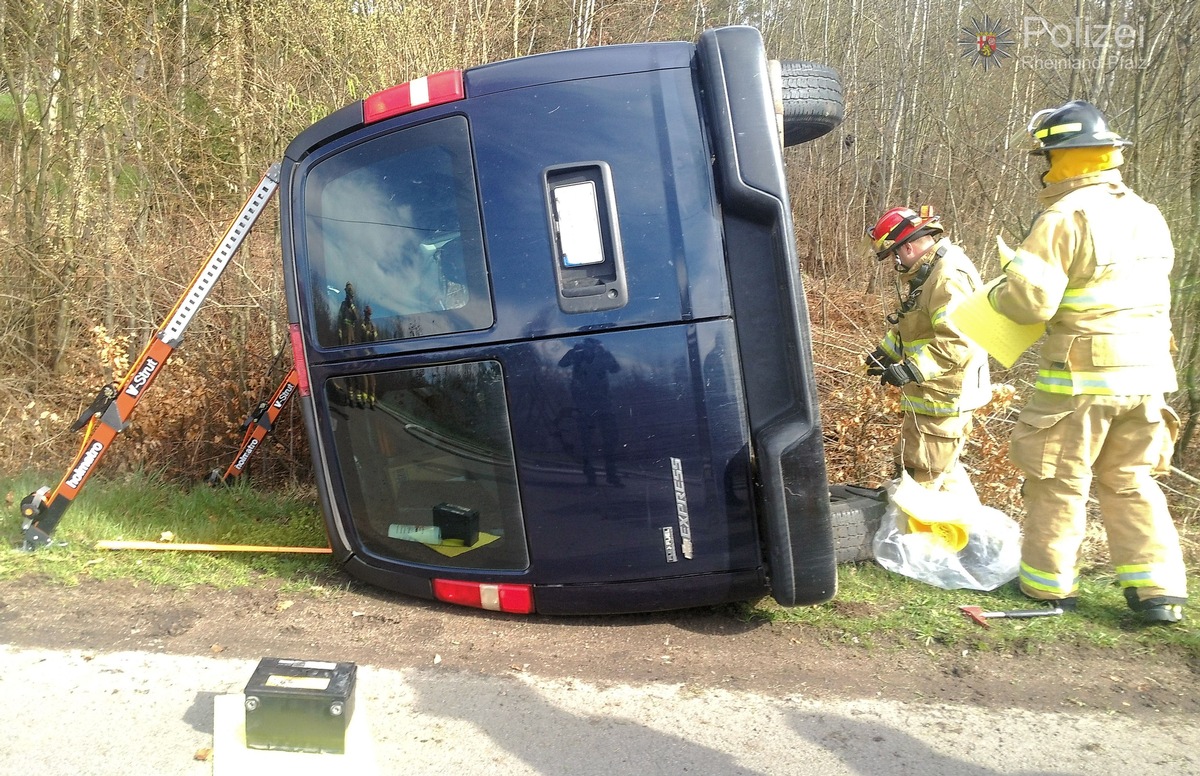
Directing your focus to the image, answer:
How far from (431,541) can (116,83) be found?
543cm

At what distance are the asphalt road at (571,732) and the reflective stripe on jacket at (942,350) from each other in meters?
1.77

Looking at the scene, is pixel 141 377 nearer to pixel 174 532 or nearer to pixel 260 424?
pixel 174 532

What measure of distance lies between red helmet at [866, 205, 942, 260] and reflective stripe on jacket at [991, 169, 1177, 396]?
3.22 feet

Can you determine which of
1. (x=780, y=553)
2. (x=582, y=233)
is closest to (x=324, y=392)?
(x=582, y=233)

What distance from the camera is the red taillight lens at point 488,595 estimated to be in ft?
11.0

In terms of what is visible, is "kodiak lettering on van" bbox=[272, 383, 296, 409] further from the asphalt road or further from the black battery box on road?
the black battery box on road

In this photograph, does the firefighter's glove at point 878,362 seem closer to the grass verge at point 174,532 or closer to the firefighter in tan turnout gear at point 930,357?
the firefighter in tan turnout gear at point 930,357

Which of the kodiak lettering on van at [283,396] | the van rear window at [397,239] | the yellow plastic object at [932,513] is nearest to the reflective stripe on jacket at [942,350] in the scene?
the yellow plastic object at [932,513]

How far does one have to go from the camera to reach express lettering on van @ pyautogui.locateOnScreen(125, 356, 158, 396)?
4004mm

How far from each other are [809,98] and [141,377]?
3.28 m

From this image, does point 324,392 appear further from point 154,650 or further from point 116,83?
point 116,83

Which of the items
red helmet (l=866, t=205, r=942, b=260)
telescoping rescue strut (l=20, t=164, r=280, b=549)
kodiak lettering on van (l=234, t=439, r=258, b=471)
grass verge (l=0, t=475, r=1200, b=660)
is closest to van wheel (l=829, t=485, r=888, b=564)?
grass verge (l=0, t=475, r=1200, b=660)

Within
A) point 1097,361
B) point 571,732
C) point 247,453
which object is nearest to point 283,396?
point 247,453

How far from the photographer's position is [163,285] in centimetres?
651
